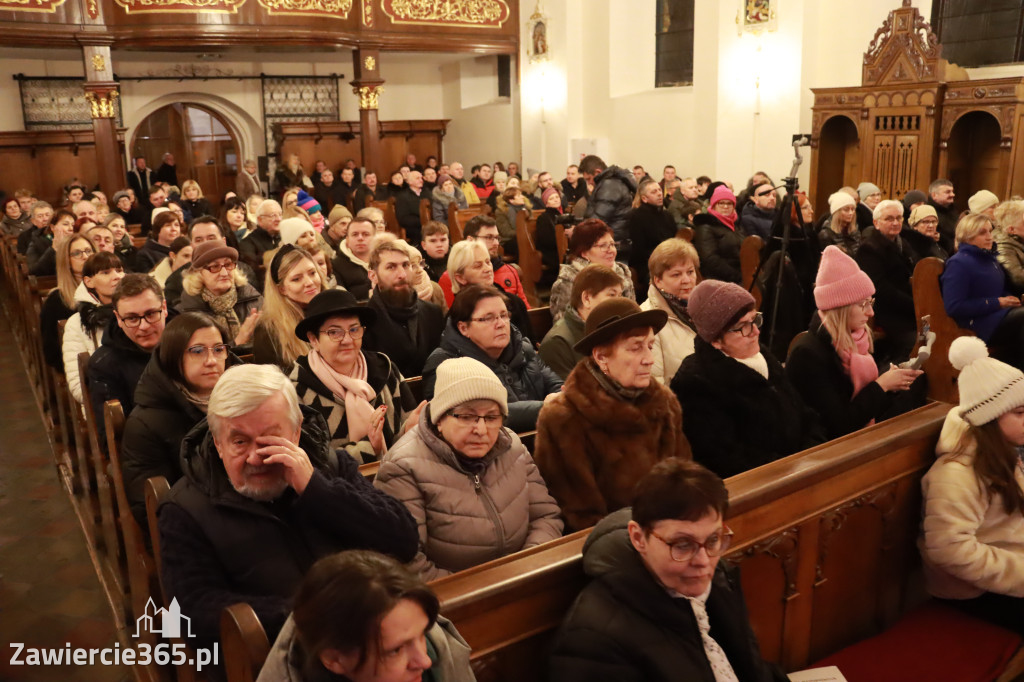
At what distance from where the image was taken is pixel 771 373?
2.99 m

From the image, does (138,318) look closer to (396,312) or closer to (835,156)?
(396,312)

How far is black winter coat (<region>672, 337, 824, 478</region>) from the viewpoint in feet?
9.14

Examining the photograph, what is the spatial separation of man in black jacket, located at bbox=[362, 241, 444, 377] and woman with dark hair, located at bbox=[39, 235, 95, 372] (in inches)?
77.8

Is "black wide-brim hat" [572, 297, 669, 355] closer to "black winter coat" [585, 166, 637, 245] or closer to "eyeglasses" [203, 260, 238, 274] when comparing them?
"eyeglasses" [203, 260, 238, 274]

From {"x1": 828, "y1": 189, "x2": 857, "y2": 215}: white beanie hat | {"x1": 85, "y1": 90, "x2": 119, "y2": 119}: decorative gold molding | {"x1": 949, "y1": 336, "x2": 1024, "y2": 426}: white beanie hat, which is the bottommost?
{"x1": 949, "y1": 336, "x2": 1024, "y2": 426}: white beanie hat

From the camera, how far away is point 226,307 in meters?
4.25

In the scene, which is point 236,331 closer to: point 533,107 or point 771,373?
point 771,373

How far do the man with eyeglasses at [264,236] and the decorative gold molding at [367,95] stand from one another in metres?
8.02

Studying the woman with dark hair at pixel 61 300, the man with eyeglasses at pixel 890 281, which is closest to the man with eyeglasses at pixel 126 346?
the woman with dark hair at pixel 61 300

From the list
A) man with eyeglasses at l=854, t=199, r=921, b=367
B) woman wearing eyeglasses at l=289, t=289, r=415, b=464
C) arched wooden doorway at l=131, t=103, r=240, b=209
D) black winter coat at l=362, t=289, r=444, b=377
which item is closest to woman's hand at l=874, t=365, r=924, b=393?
woman wearing eyeglasses at l=289, t=289, r=415, b=464

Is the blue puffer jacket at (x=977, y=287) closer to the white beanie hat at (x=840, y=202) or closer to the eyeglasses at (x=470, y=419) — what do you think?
the white beanie hat at (x=840, y=202)

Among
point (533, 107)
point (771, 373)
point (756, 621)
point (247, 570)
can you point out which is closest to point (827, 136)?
point (533, 107)

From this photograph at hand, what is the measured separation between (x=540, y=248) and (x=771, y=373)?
5539mm

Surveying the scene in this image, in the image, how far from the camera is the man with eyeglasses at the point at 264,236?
21.0 feet
